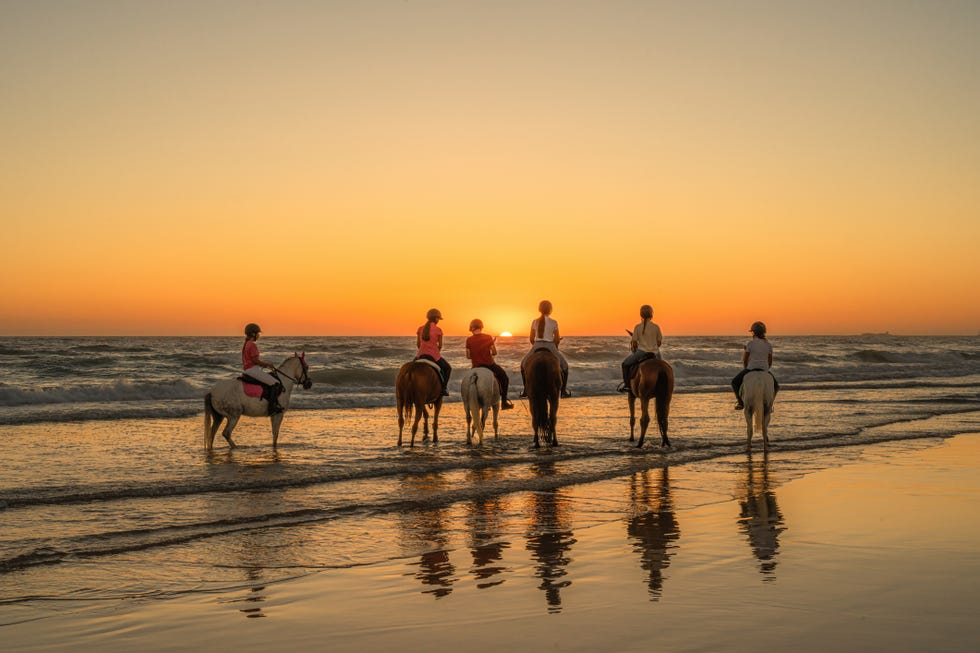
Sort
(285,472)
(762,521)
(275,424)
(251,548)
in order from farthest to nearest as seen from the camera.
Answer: (275,424), (285,472), (762,521), (251,548)

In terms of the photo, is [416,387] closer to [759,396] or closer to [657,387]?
[657,387]

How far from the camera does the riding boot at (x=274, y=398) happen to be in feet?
49.3

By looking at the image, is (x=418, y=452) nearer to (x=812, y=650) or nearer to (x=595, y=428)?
(x=595, y=428)

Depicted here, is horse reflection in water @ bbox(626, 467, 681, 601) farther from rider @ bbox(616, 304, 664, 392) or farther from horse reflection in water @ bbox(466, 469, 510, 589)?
rider @ bbox(616, 304, 664, 392)

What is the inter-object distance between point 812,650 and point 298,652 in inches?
112

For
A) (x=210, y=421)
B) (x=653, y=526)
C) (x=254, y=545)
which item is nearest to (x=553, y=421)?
(x=210, y=421)

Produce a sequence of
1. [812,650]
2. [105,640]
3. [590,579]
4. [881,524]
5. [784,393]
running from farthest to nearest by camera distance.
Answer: [784,393]
[881,524]
[590,579]
[105,640]
[812,650]

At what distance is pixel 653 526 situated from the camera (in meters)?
8.48

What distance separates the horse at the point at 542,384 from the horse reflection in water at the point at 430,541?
408cm

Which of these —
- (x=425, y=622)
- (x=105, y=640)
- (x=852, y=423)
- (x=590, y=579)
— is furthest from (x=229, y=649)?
(x=852, y=423)

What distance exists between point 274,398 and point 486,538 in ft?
26.1

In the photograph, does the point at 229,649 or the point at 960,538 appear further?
the point at 960,538

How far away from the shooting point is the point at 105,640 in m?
5.16

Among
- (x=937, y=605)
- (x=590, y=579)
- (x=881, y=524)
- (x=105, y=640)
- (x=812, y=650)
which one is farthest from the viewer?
(x=881, y=524)
